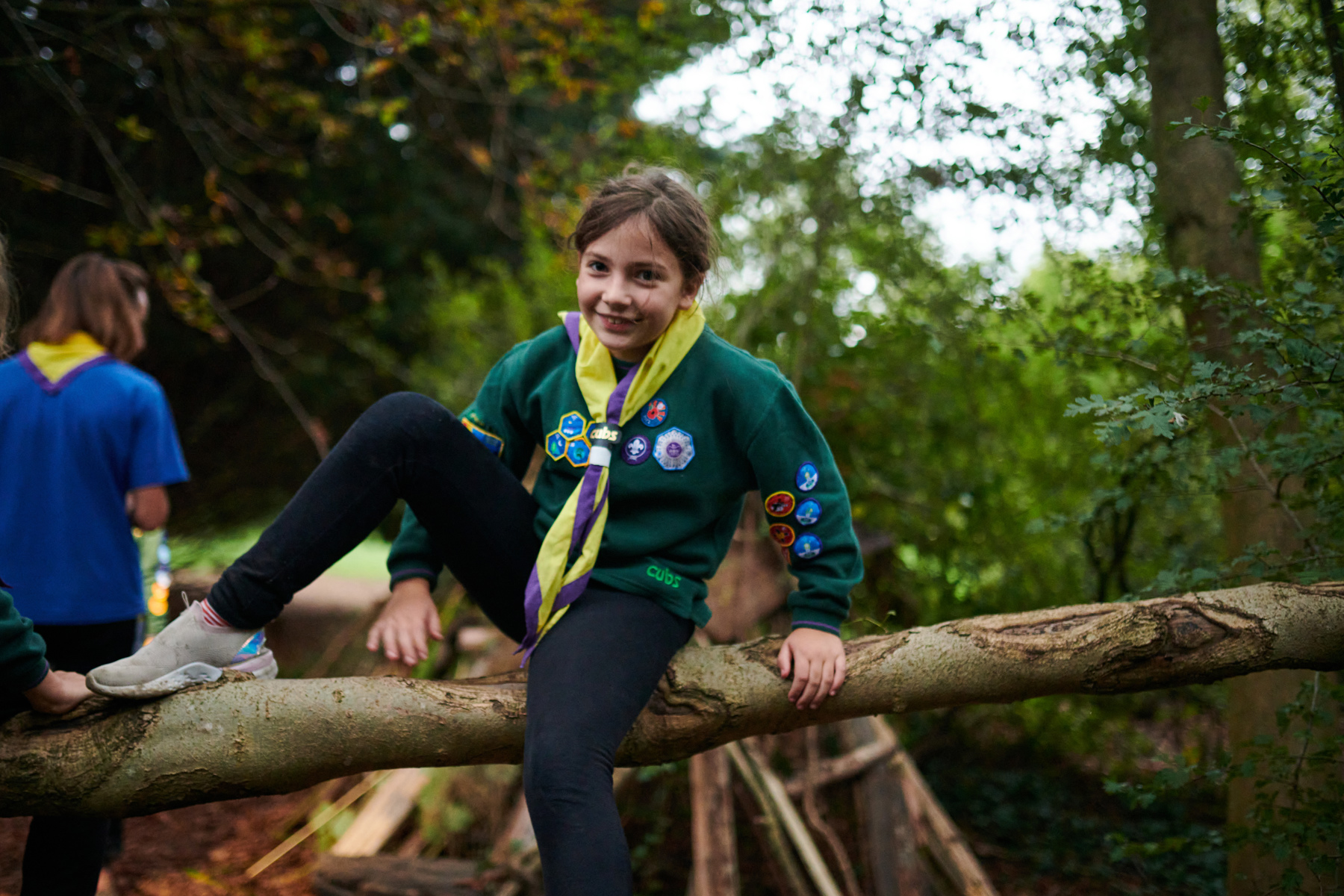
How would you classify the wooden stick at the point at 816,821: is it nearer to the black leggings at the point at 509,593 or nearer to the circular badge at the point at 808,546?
the circular badge at the point at 808,546

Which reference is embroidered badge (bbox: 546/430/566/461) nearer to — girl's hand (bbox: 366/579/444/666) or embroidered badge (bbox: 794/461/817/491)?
girl's hand (bbox: 366/579/444/666)

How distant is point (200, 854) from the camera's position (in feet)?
12.3

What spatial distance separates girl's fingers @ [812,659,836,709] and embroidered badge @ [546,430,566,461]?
690mm

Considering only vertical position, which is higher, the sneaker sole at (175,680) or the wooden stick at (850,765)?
the sneaker sole at (175,680)

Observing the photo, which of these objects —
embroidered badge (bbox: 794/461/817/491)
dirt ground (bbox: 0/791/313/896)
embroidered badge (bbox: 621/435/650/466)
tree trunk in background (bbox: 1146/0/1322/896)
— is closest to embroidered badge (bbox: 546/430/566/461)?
embroidered badge (bbox: 621/435/650/466)

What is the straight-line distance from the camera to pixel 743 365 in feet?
6.42

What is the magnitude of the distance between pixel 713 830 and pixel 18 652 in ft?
7.47

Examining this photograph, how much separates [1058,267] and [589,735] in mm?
2111

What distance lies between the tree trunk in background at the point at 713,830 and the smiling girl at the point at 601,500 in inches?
50.1

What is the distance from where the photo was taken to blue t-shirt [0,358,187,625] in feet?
7.45

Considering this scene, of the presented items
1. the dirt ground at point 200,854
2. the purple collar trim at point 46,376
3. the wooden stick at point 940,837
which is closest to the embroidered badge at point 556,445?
the purple collar trim at point 46,376

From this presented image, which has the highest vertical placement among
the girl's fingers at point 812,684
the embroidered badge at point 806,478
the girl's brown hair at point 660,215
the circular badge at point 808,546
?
the girl's brown hair at point 660,215

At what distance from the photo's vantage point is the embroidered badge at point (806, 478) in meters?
1.90

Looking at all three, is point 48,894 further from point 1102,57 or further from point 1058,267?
point 1102,57
